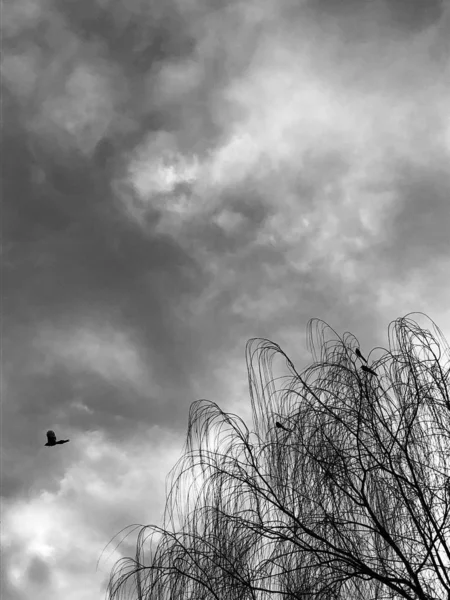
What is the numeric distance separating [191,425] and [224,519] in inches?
33.1

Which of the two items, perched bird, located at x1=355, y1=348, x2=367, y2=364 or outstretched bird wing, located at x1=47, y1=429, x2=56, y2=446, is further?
outstretched bird wing, located at x1=47, y1=429, x2=56, y2=446

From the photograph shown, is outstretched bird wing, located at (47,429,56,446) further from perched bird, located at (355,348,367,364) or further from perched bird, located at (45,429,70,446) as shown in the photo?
perched bird, located at (355,348,367,364)

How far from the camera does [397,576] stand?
15.6 feet

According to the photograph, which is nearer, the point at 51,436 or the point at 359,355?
the point at 359,355

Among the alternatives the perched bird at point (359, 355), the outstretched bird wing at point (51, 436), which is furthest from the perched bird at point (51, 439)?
the perched bird at point (359, 355)

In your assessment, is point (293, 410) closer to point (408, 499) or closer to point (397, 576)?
point (408, 499)

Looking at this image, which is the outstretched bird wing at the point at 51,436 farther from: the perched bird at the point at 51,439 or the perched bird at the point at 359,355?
the perched bird at the point at 359,355

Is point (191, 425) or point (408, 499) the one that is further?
point (191, 425)

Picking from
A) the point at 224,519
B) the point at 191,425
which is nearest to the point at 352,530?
the point at 224,519

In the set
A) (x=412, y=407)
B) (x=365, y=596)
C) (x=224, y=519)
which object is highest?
(x=412, y=407)

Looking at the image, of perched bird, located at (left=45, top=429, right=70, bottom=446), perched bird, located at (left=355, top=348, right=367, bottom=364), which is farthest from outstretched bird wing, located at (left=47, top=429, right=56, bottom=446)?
perched bird, located at (left=355, top=348, right=367, bottom=364)

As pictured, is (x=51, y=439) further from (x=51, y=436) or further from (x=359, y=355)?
(x=359, y=355)

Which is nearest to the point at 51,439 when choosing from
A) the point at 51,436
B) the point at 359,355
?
the point at 51,436

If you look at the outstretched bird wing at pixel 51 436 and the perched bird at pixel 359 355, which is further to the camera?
the outstretched bird wing at pixel 51 436
